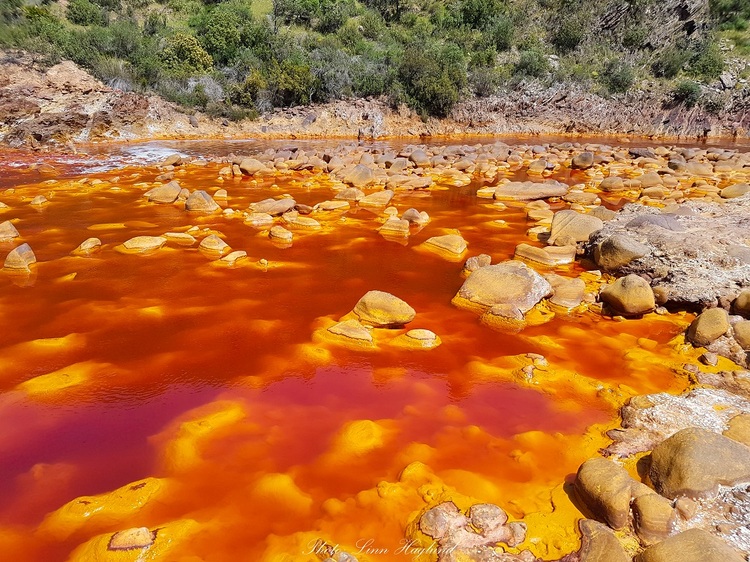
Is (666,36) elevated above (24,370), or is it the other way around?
(666,36)

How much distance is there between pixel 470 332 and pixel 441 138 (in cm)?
1652

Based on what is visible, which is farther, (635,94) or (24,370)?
(635,94)

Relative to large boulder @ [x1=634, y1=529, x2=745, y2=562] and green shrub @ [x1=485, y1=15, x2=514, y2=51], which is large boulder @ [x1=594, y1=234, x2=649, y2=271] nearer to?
large boulder @ [x1=634, y1=529, x2=745, y2=562]

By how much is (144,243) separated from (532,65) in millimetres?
22281

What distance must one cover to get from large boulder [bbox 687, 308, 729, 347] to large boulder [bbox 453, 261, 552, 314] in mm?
898

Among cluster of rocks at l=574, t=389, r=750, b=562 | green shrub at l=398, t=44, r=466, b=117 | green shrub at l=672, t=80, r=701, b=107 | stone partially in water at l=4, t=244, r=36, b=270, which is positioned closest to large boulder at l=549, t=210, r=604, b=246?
cluster of rocks at l=574, t=389, r=750, b=562

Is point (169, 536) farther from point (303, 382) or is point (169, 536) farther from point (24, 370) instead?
point (24, 370)

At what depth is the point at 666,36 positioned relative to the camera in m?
24.6

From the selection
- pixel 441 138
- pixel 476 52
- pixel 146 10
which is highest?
pixel 146 10

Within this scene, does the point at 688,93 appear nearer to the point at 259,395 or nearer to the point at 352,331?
the point at 352,331

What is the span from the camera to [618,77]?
855 inches

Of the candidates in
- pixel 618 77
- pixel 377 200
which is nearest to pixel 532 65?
pixel 618 77

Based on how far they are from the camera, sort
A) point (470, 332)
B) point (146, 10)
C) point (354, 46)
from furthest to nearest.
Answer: point (146, 10) < point (354, 46) < point (470, 332)

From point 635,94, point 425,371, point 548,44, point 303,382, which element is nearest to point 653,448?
point 425,371
